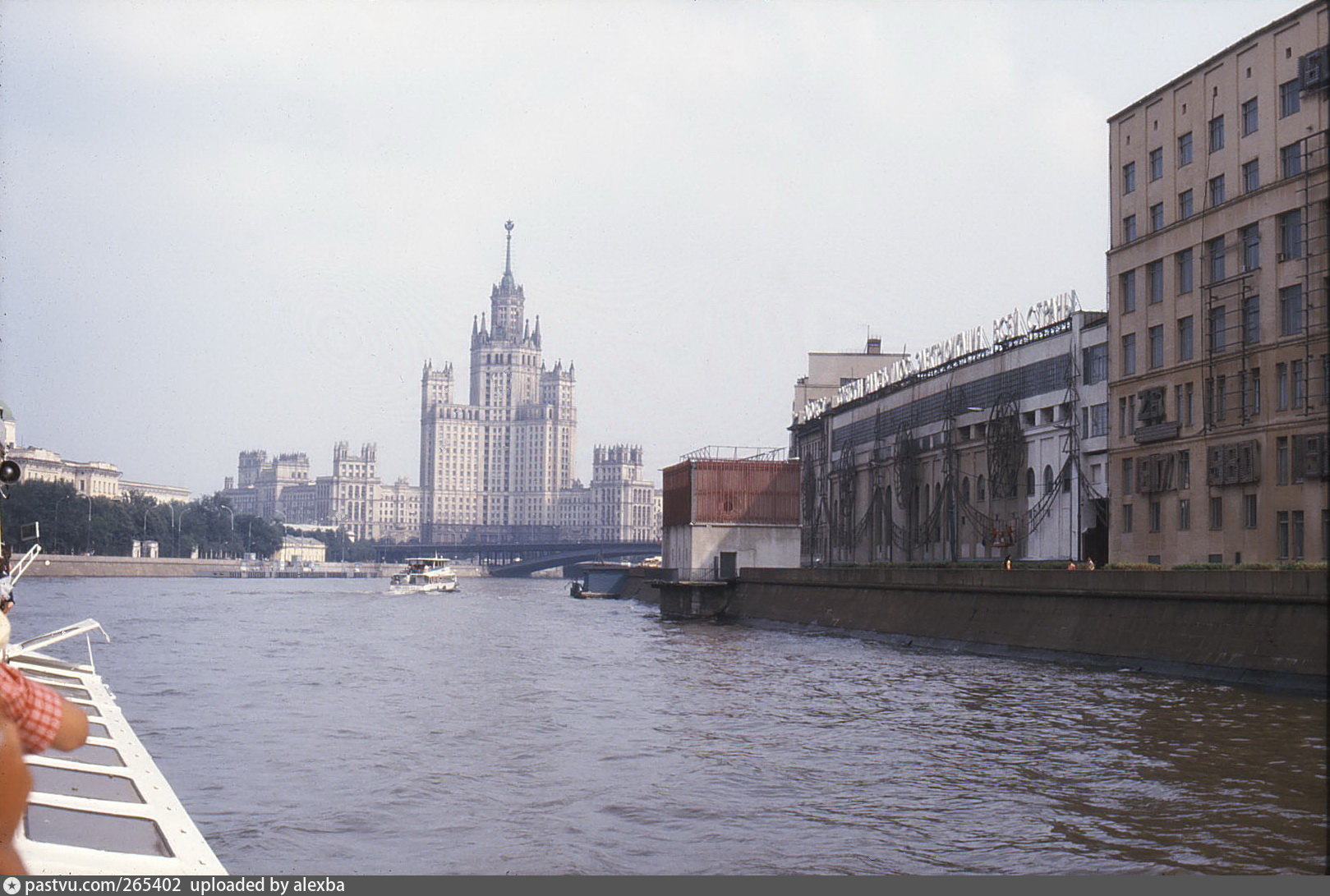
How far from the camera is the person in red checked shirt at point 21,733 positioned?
6.29m

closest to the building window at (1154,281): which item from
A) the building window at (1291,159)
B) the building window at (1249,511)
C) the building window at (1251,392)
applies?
the building window at (1251,392)

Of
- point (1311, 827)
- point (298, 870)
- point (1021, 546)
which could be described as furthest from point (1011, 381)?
point (298, 870)

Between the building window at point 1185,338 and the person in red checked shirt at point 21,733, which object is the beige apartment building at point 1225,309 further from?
the person in red checked shirt at point 21,733

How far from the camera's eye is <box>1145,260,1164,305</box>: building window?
58909mm

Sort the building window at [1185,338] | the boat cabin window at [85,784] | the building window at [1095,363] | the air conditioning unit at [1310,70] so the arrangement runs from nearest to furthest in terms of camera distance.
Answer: the boat cabin window at [85,784], the air conditioning unit at [1310,70], the building window at [1185,338], the building window at [1095,363]

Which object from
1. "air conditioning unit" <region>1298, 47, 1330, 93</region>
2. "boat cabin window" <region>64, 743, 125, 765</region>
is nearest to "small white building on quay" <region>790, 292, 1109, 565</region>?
"air conditioning unit" <region>1298, 47, 1330, 93</region>

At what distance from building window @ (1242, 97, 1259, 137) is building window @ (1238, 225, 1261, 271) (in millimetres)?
3816

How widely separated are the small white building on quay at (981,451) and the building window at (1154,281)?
6.87 metres

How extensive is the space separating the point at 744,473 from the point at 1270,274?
139ft

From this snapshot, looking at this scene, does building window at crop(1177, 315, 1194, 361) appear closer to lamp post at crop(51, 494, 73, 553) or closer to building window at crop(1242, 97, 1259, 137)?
building window at crop(1242, 97, 1259, 137)

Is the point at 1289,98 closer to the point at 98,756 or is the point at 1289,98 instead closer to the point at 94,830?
the point at 98,756

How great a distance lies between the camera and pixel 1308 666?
3098 centimetres

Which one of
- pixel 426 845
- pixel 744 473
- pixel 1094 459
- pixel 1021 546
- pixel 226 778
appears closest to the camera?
pixel 426 845

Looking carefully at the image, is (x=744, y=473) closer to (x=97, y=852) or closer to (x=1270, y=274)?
(x=1270, y=274)
